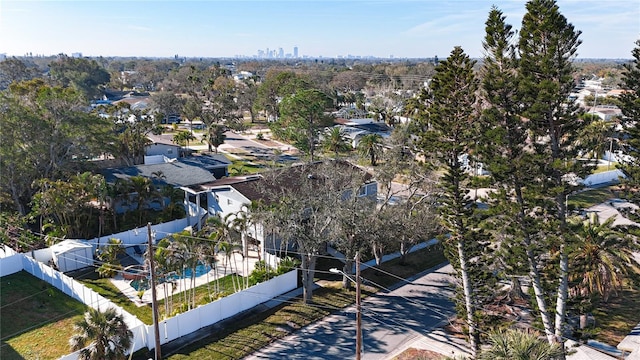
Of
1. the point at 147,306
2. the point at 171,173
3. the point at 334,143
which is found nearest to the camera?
the point at 147,306

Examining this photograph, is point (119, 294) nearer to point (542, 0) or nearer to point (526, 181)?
point (526, 181)

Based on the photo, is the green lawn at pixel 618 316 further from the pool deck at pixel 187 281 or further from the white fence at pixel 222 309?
the pool deck at pixel 187 281

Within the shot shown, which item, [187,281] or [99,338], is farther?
[187,281]

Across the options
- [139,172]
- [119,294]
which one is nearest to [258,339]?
[119,294]

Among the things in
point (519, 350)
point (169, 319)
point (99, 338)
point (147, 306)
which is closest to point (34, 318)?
point (147, 306)

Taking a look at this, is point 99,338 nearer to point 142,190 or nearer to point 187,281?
point 187,281

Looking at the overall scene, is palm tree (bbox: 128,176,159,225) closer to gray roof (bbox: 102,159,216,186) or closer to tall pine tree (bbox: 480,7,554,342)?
gray roof (bbox: 102,159,216,186)
